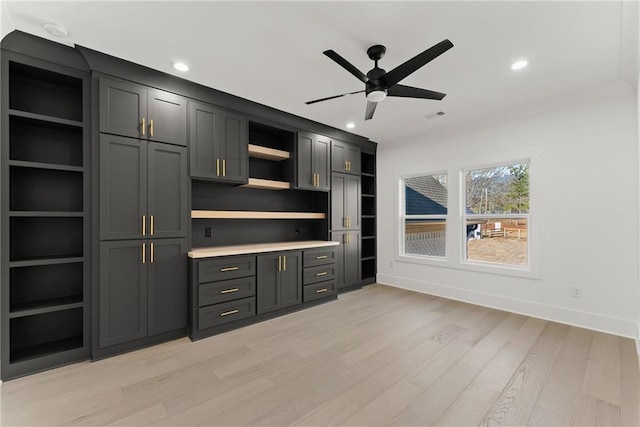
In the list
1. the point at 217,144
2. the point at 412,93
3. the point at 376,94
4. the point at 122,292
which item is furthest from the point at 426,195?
the point at 122,292

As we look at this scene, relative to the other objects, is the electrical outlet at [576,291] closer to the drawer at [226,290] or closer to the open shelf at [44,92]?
the drawer at [226,290]

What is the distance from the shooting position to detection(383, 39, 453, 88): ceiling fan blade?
1881 mm

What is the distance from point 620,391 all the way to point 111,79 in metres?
4.74

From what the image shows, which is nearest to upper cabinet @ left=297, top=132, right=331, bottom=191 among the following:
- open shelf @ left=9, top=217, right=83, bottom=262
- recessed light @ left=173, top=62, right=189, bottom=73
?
recessed light @ left=173, top=62, right=189, bottom=73

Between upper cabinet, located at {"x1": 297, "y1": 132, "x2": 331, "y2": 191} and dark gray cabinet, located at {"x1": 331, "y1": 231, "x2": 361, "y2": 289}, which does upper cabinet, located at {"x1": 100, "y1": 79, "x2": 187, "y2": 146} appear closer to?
upper cabinet, located at {"x1": 297, "y1": 132, "x2": 331, "y2": 191}

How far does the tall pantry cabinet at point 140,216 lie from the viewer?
2486 millimetres

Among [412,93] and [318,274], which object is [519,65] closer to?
[412,93]

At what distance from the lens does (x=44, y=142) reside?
2562 millimetres

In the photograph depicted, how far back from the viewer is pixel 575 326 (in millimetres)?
3174

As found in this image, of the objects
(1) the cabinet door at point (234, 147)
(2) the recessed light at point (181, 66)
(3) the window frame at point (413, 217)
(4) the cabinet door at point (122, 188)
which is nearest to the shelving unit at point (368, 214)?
(3) the window frame at point (413, 217)

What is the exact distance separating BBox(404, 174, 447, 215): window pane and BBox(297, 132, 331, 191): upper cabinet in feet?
5.25

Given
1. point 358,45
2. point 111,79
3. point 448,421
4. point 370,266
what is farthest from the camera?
point 370,266

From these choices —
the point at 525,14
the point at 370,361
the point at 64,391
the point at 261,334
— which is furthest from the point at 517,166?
the point at 64,391

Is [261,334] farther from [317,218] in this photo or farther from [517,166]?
[517,166]
